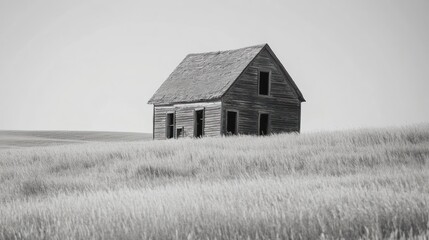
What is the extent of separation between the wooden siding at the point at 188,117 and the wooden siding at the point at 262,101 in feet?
1.81

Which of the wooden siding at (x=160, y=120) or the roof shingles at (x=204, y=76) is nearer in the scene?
the roof shingles at (x=204, y=76)

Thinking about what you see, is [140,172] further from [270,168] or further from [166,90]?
[166,90]

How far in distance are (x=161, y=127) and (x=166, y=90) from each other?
2.23m

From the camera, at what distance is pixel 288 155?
14938mm

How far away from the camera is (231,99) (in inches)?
1163

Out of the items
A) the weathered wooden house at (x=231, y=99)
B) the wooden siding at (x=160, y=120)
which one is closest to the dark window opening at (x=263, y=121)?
the weathered wooden house at (x=231, y=99)

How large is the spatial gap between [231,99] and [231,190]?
21598 millimetres

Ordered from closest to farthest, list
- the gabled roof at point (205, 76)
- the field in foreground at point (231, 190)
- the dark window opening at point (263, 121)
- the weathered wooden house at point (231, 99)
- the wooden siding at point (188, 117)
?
the field in foreground at point (231, 190) → the wooden siding at point (188, 117) → the weathered wooden house at point (231, 99) → the gabled roof at point (205, 76) → the dark window opening at point (263, 121)

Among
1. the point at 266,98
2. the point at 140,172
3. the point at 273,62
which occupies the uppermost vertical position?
the point at 273,62

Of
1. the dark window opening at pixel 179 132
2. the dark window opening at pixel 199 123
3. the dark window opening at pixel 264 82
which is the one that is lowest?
the dark window opening at pixel 179 132

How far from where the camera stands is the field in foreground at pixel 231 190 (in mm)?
5508

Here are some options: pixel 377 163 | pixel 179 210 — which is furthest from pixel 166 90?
pixel 179 210

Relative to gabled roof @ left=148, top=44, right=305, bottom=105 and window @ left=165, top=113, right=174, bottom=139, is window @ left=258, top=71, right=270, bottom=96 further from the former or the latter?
window @ left=165, top=113, right=174, bottom=139

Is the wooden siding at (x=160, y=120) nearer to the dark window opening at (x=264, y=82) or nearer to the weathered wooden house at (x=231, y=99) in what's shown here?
the weathered wooden house at (x=231, y=99)
